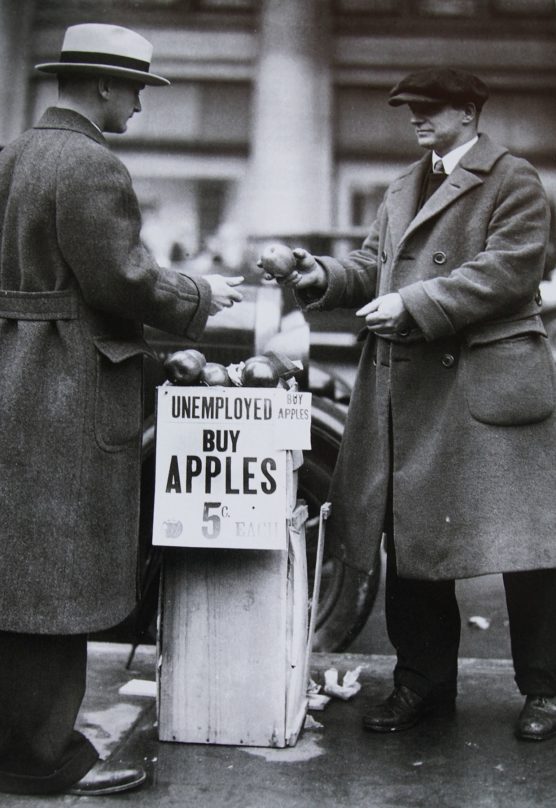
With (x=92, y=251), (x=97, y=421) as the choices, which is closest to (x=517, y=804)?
(x=97, y=421)

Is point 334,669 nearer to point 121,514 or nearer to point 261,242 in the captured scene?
point 121,514

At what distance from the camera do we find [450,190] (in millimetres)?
3133

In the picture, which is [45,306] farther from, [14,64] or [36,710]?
[14,64]

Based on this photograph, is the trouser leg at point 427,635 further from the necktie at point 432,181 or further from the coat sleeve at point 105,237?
the coat sleeve at point 105,237

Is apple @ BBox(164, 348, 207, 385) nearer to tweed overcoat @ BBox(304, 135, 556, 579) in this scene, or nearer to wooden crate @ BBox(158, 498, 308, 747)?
wooden crate @ BBox(158, 498, 308, 747)

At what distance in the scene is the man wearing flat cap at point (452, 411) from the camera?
9.94 ft

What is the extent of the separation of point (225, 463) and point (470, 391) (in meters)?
0.76

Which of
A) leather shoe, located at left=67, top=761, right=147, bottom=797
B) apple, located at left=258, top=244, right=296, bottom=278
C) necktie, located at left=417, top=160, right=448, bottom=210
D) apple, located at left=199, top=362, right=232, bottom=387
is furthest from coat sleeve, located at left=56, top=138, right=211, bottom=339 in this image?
leather shoe, located at left=67, top=761, right=147, bottom=797

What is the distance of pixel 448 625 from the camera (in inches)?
131

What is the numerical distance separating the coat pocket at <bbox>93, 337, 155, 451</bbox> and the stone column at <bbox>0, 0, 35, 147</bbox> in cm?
223

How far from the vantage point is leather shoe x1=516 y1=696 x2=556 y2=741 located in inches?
123

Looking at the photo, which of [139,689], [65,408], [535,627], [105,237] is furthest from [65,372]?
[535,627]

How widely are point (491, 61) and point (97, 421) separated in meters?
2.80

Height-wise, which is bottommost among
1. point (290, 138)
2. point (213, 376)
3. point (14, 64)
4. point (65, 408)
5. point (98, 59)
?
point (65, 408)
